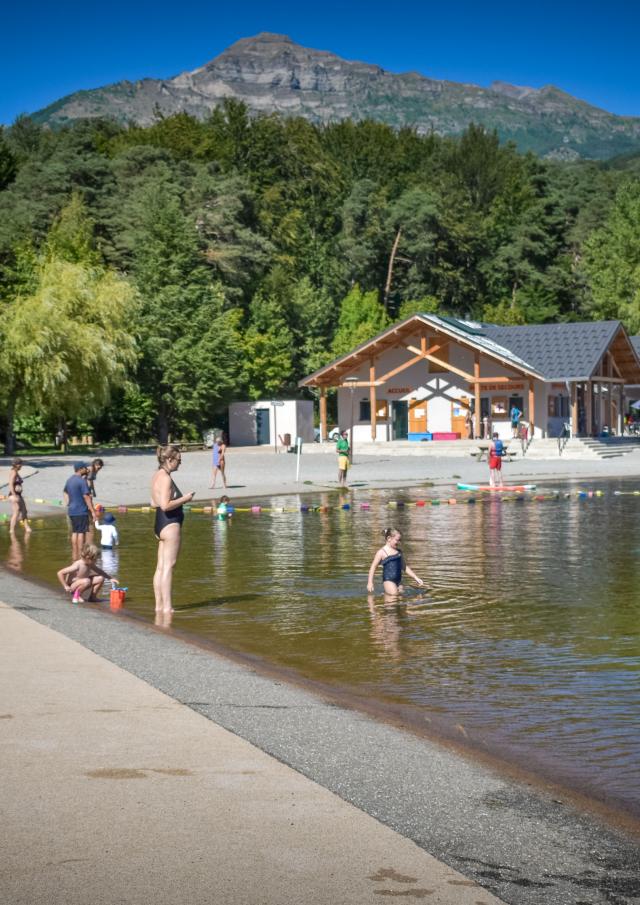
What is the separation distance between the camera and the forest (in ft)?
→ 195

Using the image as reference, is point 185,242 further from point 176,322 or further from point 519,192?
point 519,192

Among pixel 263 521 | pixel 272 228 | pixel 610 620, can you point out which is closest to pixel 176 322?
pixel 272 228

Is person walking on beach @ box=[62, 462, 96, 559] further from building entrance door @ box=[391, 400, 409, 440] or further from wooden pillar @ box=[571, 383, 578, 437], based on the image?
building entrance door @ box=[391, 400, 409, 440]

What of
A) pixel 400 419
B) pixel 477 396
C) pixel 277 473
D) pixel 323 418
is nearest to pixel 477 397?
pixel 477 396

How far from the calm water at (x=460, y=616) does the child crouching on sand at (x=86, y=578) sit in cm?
54

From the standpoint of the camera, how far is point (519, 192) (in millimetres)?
106375

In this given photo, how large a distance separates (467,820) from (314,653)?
5.70 metres

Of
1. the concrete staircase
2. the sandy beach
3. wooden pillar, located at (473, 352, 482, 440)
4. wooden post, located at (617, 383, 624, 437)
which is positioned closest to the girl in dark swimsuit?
the sandy beach

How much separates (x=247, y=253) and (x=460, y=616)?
6414 cm

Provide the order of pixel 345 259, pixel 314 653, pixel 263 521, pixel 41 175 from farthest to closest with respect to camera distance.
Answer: pixel 345 259, pixel 41 175, pixel 263 521, pixel 314 653

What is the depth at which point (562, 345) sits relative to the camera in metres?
65.4

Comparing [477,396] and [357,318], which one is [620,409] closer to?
[477,396]

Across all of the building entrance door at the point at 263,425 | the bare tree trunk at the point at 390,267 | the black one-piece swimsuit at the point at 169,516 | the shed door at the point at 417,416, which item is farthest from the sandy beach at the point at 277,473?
the bare tree trunk at the point at 390,267

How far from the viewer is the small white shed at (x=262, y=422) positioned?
221ft
